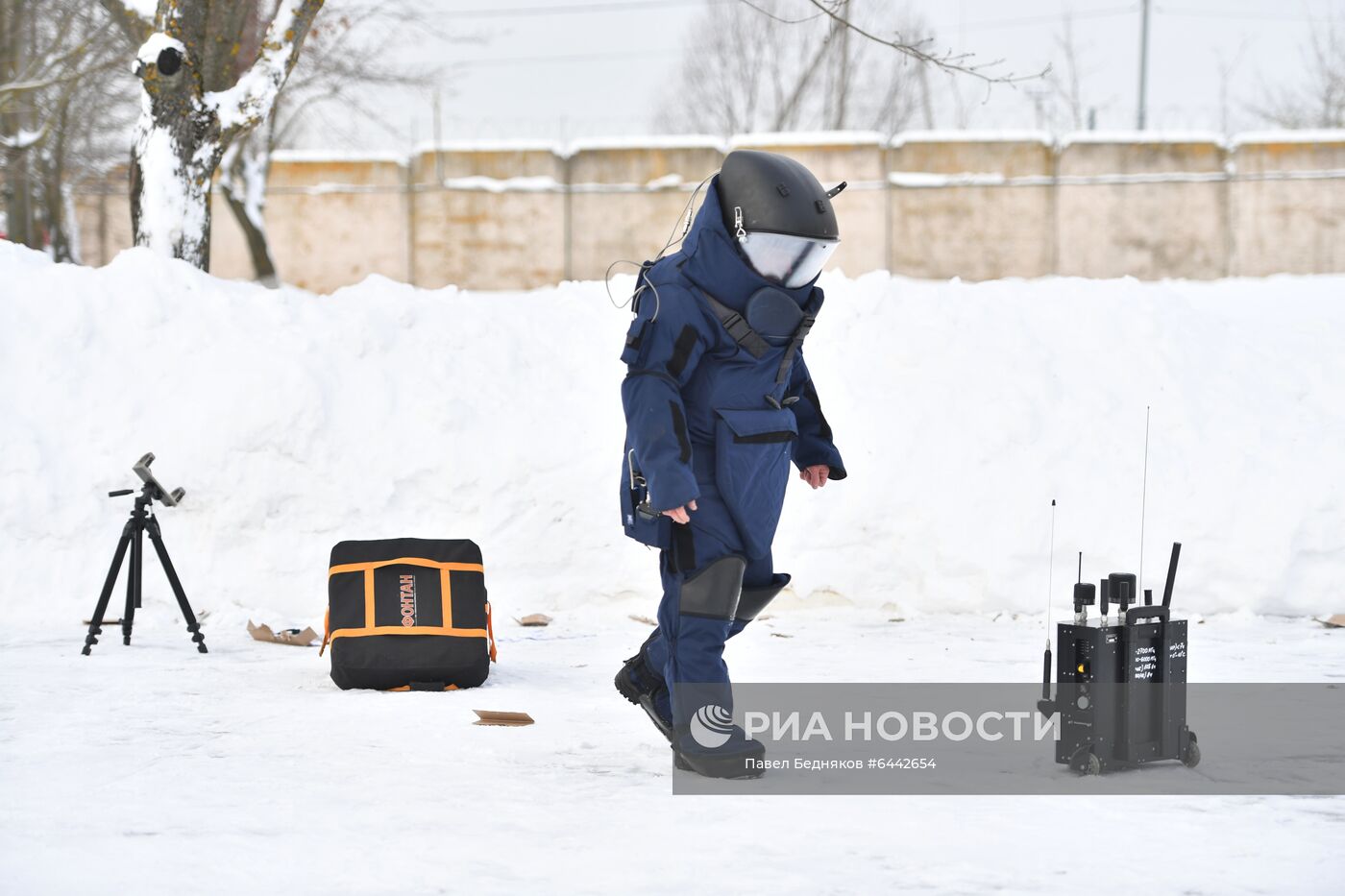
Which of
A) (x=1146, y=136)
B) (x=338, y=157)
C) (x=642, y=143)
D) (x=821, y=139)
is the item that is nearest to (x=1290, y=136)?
(x=1146, y=136)

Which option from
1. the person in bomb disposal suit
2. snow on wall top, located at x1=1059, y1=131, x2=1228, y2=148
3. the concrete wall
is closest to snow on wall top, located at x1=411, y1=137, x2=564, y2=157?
the concrete wall

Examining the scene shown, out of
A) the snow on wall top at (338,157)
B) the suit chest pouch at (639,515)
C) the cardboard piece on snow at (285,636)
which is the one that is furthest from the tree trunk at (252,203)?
the suit chest pouch at (639,515)

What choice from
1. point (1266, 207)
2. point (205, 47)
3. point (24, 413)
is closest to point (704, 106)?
point (1266, 207)

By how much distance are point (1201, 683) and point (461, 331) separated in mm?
5857

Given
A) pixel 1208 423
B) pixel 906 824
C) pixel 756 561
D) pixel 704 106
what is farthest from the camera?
pixel 704 106

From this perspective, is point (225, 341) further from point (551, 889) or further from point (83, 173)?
point (83, 173)

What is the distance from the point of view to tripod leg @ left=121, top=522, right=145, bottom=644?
22.3 feet

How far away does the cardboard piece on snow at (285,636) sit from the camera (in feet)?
24.1

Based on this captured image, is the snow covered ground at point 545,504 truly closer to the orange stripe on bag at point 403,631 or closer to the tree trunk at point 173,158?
the orange stripe on bag at point 403,631

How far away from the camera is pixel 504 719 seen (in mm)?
5410

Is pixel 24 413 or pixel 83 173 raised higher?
pixel 83 173

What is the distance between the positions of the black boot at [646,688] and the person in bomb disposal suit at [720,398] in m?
0.10

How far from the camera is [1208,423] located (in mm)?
9391

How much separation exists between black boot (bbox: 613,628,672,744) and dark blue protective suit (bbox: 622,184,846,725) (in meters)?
0.21
